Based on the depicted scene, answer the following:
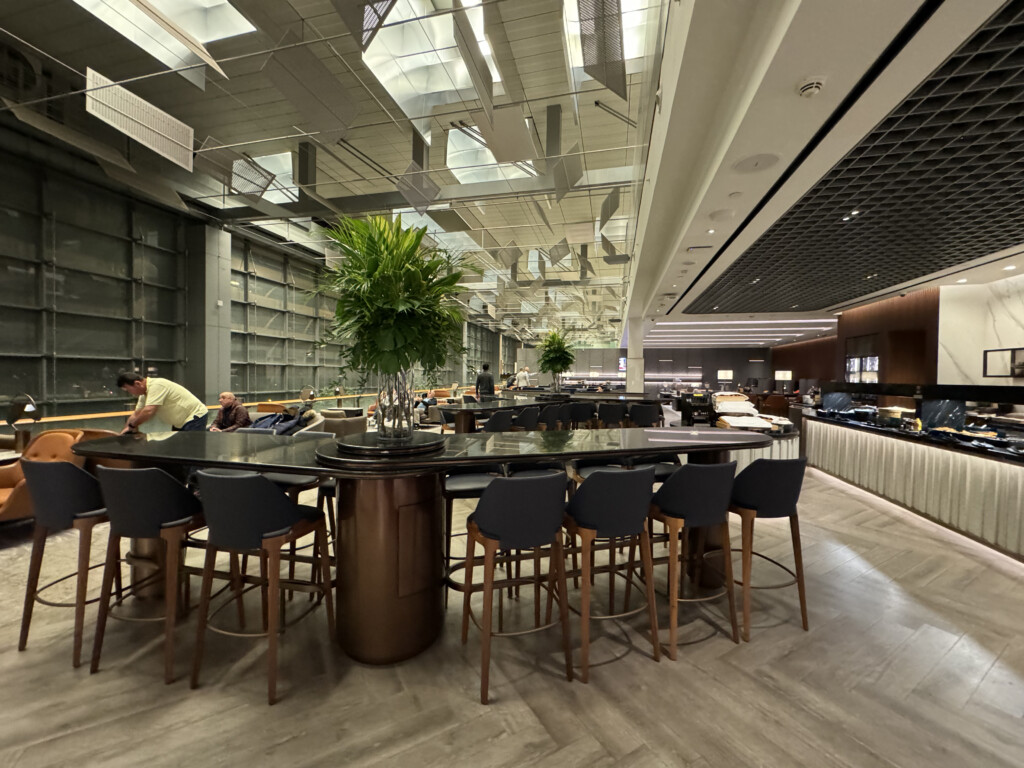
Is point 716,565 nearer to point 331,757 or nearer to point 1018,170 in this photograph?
point 331,757

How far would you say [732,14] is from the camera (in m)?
2.49

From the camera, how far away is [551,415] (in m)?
7.28

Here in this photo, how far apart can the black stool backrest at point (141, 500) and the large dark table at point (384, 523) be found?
172 millimetres

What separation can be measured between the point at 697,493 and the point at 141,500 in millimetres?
2833

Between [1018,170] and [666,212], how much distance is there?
300 cm

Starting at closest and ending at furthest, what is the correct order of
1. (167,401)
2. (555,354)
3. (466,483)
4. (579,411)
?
(466,483) → (167,401) → (579,411) → (555,354)

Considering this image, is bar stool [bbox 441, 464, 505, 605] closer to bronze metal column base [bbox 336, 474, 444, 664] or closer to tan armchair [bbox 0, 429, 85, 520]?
bronze metal column base [bbox 336, 474, 444, 664]

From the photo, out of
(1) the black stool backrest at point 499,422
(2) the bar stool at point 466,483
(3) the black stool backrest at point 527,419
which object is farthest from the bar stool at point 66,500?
(3) the black stool backrest at point 527,419

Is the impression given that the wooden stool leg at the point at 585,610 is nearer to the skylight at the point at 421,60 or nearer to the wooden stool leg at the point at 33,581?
the wooden stool leg at the point at 33,581

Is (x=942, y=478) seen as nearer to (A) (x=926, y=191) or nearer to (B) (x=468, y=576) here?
(A) (x=926, y=191)

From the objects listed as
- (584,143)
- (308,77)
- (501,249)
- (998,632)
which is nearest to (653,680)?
(998,632)

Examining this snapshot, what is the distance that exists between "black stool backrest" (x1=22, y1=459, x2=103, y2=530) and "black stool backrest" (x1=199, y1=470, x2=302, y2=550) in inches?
34.2

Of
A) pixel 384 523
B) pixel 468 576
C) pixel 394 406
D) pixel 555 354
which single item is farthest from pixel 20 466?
pixel 555 354

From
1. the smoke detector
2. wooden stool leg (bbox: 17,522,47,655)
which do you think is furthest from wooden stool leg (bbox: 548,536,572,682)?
the smoke detector
